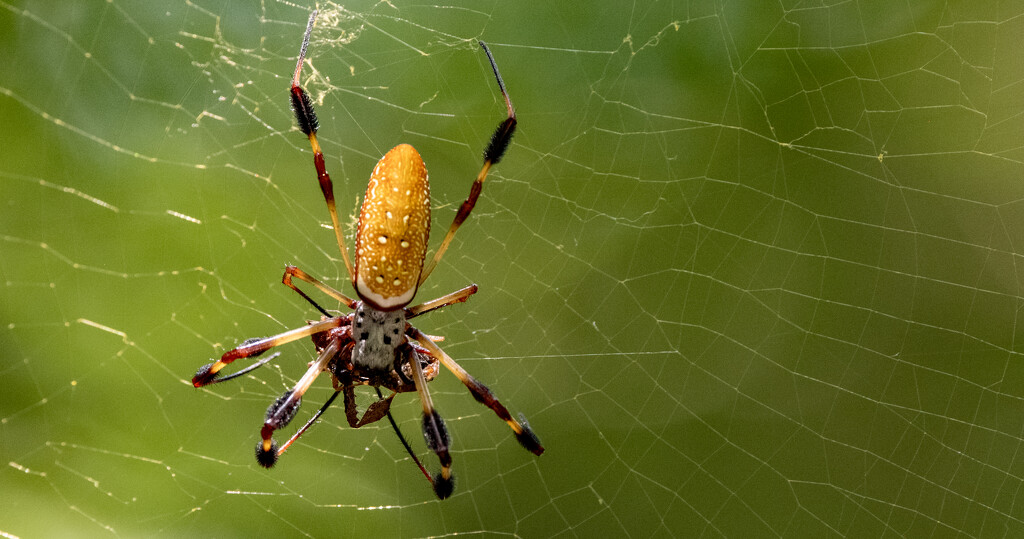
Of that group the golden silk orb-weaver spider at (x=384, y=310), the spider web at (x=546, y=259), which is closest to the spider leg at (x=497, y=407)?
the golden silk orb-weaver spider at (x=384, y=310)

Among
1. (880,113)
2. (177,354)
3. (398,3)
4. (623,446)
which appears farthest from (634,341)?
(177,354)

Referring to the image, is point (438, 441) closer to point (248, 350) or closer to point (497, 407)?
point (497, 407)

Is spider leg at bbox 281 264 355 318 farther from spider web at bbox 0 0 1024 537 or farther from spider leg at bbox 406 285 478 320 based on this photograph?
spider web at bbox 0 0 1024 537

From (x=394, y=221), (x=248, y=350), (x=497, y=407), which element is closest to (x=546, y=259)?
(x=497, y=407)

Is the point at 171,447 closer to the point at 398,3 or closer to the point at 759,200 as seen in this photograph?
the point at 398,3

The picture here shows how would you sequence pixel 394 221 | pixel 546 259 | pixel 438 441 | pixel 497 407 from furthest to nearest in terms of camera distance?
pixel 546 259
pixel 497 407
pixel 438 441
pixel 394 221

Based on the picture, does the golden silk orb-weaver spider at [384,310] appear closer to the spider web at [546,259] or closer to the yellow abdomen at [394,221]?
the yellow abdomen at [394,221]
